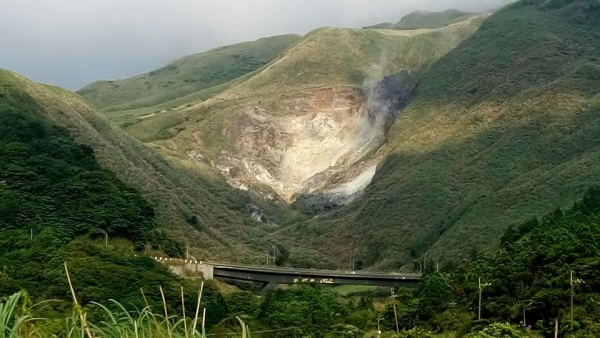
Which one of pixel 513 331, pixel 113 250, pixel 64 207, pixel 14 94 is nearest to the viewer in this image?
pixel 513 331

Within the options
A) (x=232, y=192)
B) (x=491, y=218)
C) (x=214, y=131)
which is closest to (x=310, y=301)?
(x=491, y=218)

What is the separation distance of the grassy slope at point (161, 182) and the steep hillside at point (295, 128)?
2357cm

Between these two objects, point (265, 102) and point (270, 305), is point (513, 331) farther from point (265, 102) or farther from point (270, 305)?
point (265, 102)

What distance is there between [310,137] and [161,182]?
214ft

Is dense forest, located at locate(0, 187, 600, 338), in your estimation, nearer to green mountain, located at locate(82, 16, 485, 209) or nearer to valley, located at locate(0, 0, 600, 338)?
valley, located at locate(0, 0, 600, 338)

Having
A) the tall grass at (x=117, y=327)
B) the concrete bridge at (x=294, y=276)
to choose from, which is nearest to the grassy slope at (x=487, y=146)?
the concrete bridge at (x=294, y=276)

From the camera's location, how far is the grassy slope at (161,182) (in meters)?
94.6

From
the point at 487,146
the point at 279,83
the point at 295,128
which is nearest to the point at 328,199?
the point at 295,128

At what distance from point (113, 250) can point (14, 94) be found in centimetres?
3962

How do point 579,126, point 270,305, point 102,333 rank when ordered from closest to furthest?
point 102,333 → point 270,305 → point 579,126

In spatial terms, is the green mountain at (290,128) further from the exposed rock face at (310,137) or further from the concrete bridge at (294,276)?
the concrete bridge at (294,276)

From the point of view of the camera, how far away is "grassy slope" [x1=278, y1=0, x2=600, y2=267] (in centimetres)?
9156

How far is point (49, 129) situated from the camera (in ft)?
279

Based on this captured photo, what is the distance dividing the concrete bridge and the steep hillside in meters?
58.1
